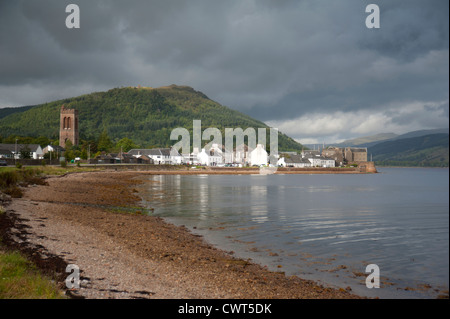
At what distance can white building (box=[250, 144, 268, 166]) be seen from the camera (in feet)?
560

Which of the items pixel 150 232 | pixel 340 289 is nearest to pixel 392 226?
pixel 340 289

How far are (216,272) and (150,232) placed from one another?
6.74 m

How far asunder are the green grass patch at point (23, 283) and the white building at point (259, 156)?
162201 mm

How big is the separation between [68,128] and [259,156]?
339 feet

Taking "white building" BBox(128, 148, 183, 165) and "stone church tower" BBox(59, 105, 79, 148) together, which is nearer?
"white building" BBox(128, 148, 183, 165)

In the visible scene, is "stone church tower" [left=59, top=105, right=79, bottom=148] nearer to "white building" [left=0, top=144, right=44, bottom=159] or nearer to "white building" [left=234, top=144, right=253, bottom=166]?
"white building" [left=0, top=144, right=44, bottom=159]

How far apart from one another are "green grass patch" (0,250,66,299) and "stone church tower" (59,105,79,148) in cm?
18153

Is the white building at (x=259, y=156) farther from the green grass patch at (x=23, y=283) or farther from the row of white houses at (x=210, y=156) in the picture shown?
the green grass patch at (x=23, y=283)

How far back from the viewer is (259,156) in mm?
173500

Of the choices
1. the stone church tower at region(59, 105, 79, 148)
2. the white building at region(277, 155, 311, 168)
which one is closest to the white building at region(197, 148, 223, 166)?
the white building at region(277, 155, 311, 168)

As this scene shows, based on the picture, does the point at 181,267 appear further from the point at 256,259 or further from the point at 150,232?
the point at 150,232

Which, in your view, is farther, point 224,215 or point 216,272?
point 224,215

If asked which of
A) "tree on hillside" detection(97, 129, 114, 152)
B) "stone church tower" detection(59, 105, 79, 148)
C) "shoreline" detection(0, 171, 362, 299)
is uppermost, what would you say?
"stone church tower" detection(59, 105, 79, 148)
